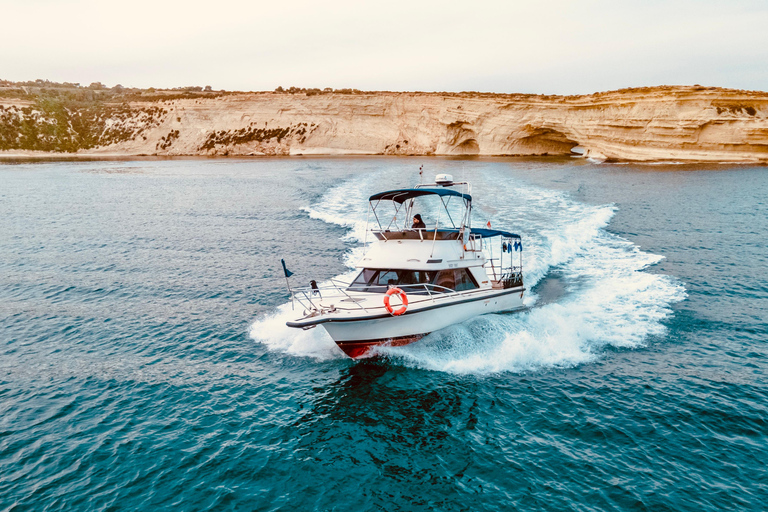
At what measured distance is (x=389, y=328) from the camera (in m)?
12.8

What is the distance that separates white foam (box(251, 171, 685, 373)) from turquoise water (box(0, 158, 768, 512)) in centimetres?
9

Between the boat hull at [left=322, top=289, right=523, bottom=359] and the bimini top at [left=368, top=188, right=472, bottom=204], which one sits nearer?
the boat hull at [left=322, top=289, right=523, bottom=359]

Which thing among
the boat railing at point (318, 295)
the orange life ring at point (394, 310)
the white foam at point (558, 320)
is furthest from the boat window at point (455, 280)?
the boat railing at point (318, 295)

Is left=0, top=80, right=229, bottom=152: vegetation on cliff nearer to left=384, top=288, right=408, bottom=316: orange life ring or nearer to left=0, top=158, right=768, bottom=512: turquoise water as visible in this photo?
left=0, top=158, right=768, bottom=512: turquoise water

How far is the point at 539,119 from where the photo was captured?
75062 millimetres

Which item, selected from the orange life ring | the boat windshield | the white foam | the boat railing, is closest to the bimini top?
the boat windshield

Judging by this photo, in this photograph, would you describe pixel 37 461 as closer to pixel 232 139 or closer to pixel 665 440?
pixel 665 440

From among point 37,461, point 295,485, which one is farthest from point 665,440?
point 37,461

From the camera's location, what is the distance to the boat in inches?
493

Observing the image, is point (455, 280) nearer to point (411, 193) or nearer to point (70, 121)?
point (411, 193)

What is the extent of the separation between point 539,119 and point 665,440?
72605mm

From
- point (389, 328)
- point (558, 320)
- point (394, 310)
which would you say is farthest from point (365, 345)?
point (558, 320)

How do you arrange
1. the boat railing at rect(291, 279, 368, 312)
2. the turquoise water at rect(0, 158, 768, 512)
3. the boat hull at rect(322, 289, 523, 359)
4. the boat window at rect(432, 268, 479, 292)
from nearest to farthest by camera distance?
the turquoise water at rect(0, 158, 768, 512), the boat hull at rect(322, 289, 523, 359), the boat railing at rect(291, 279, 368, 312), the boat window at rect(432, 268, 479, 292)

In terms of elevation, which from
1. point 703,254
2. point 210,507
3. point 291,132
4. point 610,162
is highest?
point 291,132
